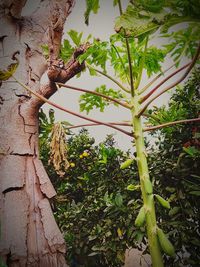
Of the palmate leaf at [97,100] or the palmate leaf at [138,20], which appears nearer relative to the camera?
the palmate leaf at [138,20]

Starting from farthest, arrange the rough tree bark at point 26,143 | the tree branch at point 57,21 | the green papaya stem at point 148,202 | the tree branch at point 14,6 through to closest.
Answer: the tree branch at point 57,21 < the tree branch at point 14,6 < the green papaya stem at point 148,202 < the rough tree bark at point 26,143

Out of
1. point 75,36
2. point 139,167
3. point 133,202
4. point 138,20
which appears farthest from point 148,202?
point 75,36

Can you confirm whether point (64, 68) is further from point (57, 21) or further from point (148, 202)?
point (148, 202)

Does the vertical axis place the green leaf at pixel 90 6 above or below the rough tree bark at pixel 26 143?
above

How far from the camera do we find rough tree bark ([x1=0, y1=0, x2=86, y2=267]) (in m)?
1.36

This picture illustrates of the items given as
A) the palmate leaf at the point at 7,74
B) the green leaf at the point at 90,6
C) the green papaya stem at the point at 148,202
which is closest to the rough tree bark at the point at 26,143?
the palmate leaf at the point at 7,74

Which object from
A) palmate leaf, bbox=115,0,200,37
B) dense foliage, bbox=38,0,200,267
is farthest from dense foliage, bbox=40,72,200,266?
palmate leaf, bbox=115,0,200,37

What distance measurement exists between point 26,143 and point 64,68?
604 millimetres

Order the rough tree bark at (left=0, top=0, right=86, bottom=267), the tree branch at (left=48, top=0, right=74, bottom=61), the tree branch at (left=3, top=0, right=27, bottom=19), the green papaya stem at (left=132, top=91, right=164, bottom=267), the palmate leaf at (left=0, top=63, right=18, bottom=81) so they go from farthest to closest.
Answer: the tree branch at (left=48, top=0, right=74, bottom=61) < the tree branch at (left=3, top=0, right=27, bottom=19) < the palmate leaf at (left=0, top=63, right=18, bottom=81) < the green papaya stem at (left=132, top=91, right=164, bottom=267) < the rough tree bark at (left=0, top=0, right=86, bottom=267)

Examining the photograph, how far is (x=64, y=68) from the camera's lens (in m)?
1.88

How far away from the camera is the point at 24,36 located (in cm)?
209

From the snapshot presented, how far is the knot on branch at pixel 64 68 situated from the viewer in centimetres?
178

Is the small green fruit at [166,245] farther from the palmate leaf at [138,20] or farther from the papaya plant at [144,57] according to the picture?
the palmate leaf at [138,20]

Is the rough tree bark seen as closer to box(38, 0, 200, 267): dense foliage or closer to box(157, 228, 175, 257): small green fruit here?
box(38, 0, 200, 267): dense foliage
